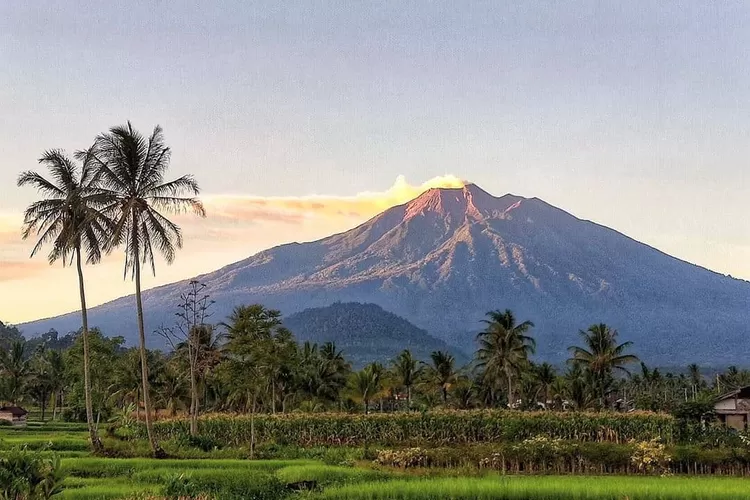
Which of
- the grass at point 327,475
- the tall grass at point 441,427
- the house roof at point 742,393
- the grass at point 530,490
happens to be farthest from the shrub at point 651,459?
the house roof at point 742,393

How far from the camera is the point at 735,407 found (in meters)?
56.0

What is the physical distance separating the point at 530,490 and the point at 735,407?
3735cm

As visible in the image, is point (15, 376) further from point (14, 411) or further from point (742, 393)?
point (742, 393)

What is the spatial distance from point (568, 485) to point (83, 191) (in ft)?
80.4

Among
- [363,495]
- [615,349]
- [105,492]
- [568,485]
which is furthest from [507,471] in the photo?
[615,349]

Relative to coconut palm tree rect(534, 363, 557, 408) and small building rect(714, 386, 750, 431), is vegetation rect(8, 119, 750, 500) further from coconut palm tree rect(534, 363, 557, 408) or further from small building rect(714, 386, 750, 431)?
coconut palm tree rect(534, 363, 557, 408)

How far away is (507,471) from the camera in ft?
114

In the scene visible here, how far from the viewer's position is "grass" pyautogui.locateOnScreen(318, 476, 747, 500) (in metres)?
24.1

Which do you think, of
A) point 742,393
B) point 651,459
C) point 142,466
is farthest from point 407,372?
point 142,466

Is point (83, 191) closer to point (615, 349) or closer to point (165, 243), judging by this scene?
point (165, 243)

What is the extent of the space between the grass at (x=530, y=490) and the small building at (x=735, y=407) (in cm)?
3190

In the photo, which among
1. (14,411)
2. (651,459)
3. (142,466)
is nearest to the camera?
(142,466)

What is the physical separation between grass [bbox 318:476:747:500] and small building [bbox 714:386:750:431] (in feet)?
105

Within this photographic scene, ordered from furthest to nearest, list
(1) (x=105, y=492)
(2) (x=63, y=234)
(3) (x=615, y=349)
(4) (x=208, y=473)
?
(3) (x=615, y=349) → (2) (x=63, y=234) → (4) (x=208, y=473) → (1) (x=105, y=492)
